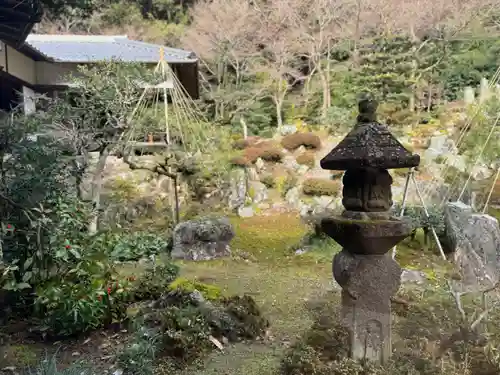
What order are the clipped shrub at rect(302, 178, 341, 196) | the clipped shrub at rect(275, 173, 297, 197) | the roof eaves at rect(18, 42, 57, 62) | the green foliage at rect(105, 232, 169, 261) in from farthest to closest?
the clipped shrub at rect(275, 173, 297, 197) → the clipped shrub at rect(302, 178, 341, 196) → the roof eaves at rect(18, 42, 57, 62) → the green foliage at rect(105, 232, 169, 261)

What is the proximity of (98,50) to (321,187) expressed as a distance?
7480 mm

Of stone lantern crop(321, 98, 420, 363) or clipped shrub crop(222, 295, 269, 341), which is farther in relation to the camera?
clipped shrub crop(222, 295, 269, 341)

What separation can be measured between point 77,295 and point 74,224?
0.81 metres

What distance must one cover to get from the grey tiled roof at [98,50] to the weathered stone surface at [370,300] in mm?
8664

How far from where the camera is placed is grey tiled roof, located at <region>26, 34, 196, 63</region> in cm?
1156

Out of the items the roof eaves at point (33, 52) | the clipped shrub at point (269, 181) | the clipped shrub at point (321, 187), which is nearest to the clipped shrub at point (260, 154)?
the clipped shrub at point (269, 181)

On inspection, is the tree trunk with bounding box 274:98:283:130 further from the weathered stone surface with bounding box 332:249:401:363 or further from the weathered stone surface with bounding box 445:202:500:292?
the weathered stone surface with bounding box 332:249:401:363

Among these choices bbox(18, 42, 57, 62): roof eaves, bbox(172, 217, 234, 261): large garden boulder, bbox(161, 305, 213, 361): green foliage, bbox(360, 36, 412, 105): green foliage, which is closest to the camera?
bbox(161, 305, 213, 361): green foliage

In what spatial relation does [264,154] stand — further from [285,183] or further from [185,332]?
[185,332]

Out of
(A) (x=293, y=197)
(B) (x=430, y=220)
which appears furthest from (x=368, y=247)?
(A) (x=293, y=197)

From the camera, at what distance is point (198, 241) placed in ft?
26.6

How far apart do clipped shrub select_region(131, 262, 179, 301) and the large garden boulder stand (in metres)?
1.83

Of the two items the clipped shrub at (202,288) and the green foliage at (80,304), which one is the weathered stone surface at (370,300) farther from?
the green foliage at (80,304)

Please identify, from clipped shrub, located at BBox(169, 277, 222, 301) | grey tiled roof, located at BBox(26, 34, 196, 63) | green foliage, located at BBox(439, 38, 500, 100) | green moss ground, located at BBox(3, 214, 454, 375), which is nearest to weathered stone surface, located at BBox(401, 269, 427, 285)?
green moss ground, located at BBox(3, 214, 454, 375)
